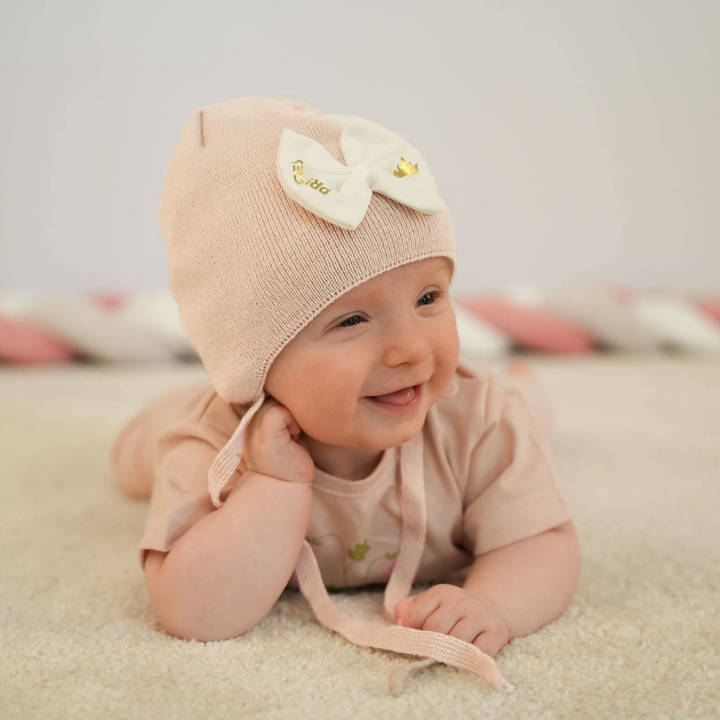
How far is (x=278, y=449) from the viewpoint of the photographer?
2.54 ft

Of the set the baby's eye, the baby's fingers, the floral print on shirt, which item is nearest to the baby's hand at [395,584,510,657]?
the baby's fingers

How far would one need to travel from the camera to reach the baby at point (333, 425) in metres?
0.73

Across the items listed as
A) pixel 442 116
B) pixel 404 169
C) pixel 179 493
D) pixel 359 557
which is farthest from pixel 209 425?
pixel 442 116

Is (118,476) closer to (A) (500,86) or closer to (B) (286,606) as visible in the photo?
(B) (286,606)

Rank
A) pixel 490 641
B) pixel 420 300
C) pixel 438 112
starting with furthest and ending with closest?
pixel 438 112, pixel 420 300, pixel 490 641

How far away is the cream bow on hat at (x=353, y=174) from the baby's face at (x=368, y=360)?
0.06m

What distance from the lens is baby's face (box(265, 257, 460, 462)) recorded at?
0.74 m

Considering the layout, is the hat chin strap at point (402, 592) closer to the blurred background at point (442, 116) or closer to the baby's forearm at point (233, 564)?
the baby's forearm at point (233, 564)

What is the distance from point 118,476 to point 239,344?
0.46 meters

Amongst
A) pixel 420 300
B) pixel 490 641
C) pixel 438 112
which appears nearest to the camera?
pixel 490 641

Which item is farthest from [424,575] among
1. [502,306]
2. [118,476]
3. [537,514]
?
[502,306]

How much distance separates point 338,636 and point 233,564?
11 cm

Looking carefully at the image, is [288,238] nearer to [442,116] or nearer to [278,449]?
[278,449]

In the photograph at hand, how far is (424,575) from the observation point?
2.82ft
